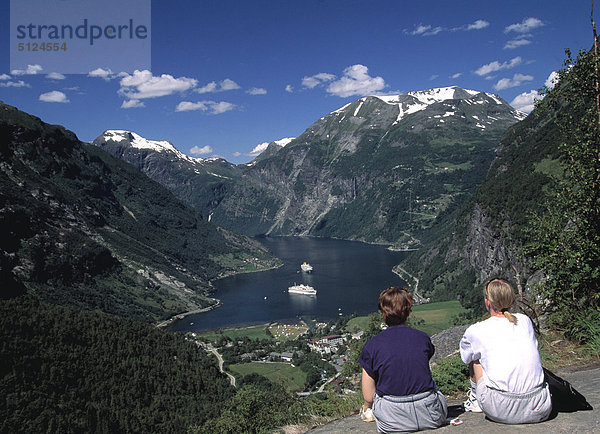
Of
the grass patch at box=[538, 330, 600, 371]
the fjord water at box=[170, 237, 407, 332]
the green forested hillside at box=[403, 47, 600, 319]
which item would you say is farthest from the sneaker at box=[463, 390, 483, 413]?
the fjord water at box=[170, 237, 407, 332]

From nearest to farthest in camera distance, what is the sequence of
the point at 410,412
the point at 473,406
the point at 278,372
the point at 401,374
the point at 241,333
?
the point at 401,374, the point at 410,412, the point at 473,406, the point at 278,372, the point at 241,333

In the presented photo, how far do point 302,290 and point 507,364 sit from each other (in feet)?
443

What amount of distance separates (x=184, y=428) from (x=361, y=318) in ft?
195

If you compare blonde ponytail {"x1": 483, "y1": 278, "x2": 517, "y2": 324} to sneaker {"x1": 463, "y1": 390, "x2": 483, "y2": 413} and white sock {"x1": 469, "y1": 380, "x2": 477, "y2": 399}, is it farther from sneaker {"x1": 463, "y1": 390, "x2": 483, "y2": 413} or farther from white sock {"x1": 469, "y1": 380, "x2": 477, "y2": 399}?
sneaker {"x1": 463, "y1": 390, "x2": 483, "y2": 413}

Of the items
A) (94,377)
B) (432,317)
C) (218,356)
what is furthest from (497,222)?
(94,377)

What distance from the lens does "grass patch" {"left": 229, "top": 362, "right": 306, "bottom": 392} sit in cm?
6531

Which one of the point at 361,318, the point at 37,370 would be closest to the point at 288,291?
the point at 361,318

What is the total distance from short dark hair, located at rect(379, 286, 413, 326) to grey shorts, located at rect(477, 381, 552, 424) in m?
1.63

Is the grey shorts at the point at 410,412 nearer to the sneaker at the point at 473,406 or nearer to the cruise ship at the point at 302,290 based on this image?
the sneaker at the point at 473,406

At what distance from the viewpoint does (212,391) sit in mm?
59781

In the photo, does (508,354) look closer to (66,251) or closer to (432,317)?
(432,317)

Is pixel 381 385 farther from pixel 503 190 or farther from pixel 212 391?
pixel 503 190

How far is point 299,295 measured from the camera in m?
138

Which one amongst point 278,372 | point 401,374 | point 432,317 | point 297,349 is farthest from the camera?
point 432,317
